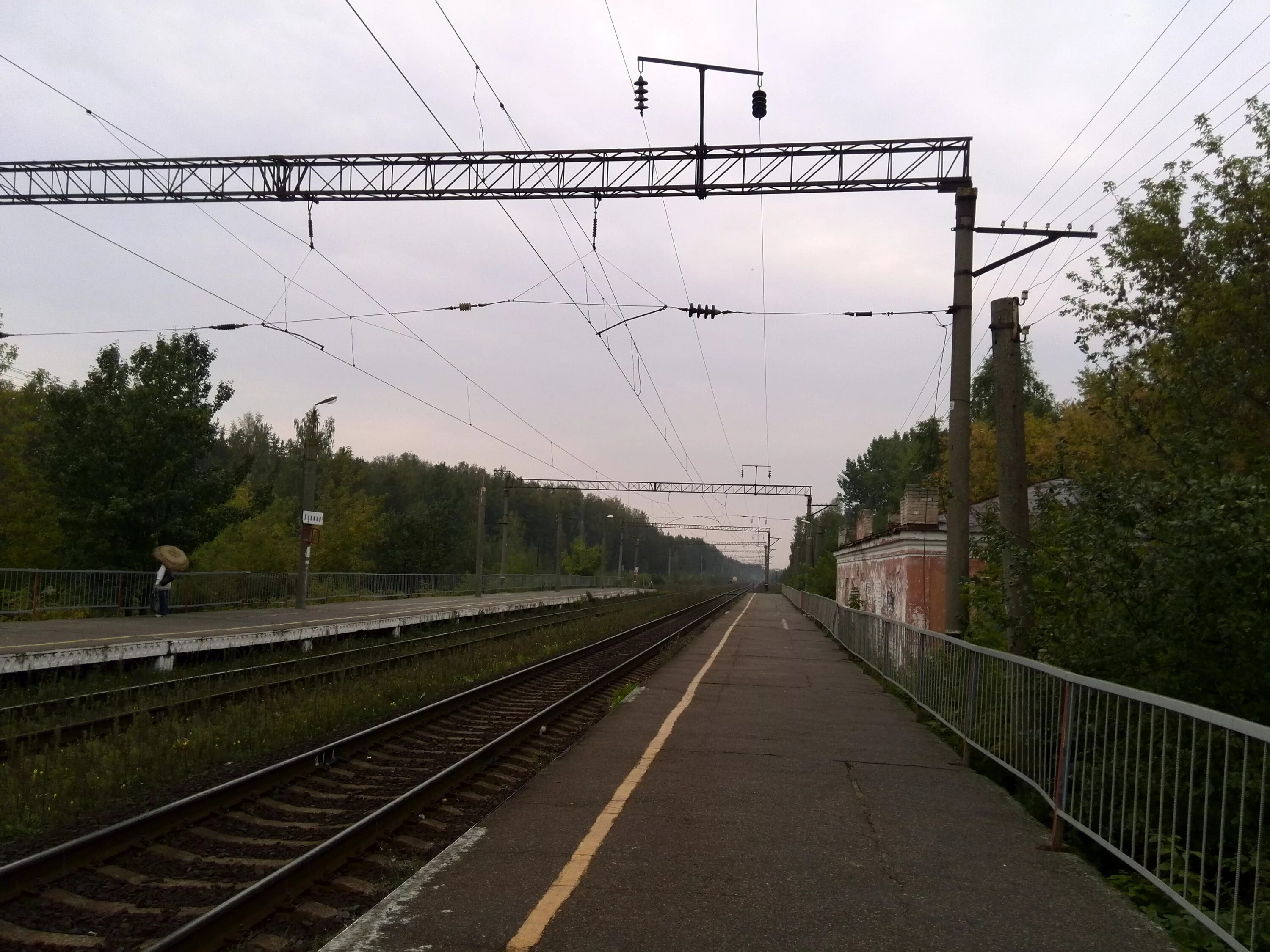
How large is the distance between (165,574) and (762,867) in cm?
2295

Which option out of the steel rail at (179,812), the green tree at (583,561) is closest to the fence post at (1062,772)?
the steel rail at (179,812)

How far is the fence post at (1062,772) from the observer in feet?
23.0

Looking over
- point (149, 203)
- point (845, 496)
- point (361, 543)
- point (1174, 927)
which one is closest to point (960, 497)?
point (1174, 927)

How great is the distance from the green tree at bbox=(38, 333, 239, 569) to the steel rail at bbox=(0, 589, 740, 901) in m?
22.6

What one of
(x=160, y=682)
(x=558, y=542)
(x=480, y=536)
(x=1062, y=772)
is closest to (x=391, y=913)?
(x=1062, y=772)

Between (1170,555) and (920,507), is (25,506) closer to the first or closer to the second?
(920,507)

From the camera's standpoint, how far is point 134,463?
3272cm

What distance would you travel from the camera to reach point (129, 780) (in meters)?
8.63

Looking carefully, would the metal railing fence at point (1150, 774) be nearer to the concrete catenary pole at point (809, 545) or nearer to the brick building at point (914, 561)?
the brick building at point (914, 561)

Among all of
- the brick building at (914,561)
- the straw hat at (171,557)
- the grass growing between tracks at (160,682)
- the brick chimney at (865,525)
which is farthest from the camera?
the brick chimney at (865,525)

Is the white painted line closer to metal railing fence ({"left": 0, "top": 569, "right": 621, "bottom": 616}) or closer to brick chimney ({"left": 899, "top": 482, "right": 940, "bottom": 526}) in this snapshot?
metal railing fence ({"left": 0, "top": 569, "right": 621, "bottom": 616})

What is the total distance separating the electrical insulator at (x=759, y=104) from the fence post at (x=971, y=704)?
841 centimetres

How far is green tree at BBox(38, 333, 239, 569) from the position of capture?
1271 inches

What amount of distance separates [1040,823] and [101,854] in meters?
6.53
